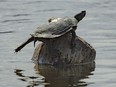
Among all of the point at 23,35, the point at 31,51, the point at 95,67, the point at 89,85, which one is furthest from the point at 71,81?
the point at 23,35

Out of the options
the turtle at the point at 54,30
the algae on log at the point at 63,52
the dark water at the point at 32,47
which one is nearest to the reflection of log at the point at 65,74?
the dark water at the point at 32,47

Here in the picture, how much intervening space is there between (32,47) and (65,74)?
2.14 meters

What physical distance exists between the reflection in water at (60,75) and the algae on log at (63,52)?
139mm

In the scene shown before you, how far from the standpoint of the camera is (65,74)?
8875 millimetres

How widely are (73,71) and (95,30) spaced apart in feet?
12.0

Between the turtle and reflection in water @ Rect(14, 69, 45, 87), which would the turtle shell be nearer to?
the turtle

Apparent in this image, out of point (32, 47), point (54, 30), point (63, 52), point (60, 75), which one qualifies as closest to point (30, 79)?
point (60, 75)

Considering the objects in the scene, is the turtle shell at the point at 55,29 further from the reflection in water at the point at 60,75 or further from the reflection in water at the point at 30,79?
the reflection in water at the point at 30,79

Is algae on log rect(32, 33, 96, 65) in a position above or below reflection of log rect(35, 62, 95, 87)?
above

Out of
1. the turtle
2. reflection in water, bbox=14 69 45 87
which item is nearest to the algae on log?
the turtle

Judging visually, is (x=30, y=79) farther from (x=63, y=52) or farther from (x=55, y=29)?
(x=55, y=29)

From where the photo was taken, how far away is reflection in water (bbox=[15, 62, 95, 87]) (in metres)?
8.20

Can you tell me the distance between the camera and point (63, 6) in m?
16.6

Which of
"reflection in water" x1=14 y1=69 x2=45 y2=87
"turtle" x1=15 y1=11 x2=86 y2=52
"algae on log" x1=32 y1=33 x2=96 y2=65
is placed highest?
"turtle" x1=15 y1=11 x2=86 y2=52
